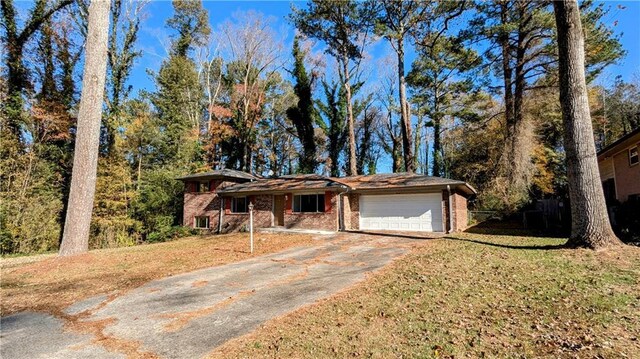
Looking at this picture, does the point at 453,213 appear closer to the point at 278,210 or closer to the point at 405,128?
the point at 405,128

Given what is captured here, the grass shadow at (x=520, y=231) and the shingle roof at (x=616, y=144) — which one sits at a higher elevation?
the shingle roof at (x=616, y=144)

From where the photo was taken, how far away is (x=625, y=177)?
12.6 meters

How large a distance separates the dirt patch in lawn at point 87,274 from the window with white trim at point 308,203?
491 cm

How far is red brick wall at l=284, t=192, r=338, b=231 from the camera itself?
15.7 meters

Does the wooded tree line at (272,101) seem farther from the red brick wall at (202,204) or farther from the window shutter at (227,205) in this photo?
the window shutter at (227,205)

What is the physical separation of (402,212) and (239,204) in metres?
10.1

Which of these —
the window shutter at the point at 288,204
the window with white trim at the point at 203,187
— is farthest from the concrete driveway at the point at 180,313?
the window with white trim at the point at 203,187

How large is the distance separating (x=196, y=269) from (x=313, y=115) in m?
20.0

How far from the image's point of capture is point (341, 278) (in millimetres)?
6605

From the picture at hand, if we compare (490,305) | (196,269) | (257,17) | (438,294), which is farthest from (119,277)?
(257,17)

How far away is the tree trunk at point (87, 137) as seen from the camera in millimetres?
9867

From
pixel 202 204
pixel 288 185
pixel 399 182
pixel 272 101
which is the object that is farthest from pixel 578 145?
pixel 272 101

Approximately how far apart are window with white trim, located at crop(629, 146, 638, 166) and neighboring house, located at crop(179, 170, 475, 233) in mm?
6139

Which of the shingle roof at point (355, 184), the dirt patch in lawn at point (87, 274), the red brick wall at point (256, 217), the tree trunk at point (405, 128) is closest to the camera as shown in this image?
the dirt patch in lawn at point (87, 274)
